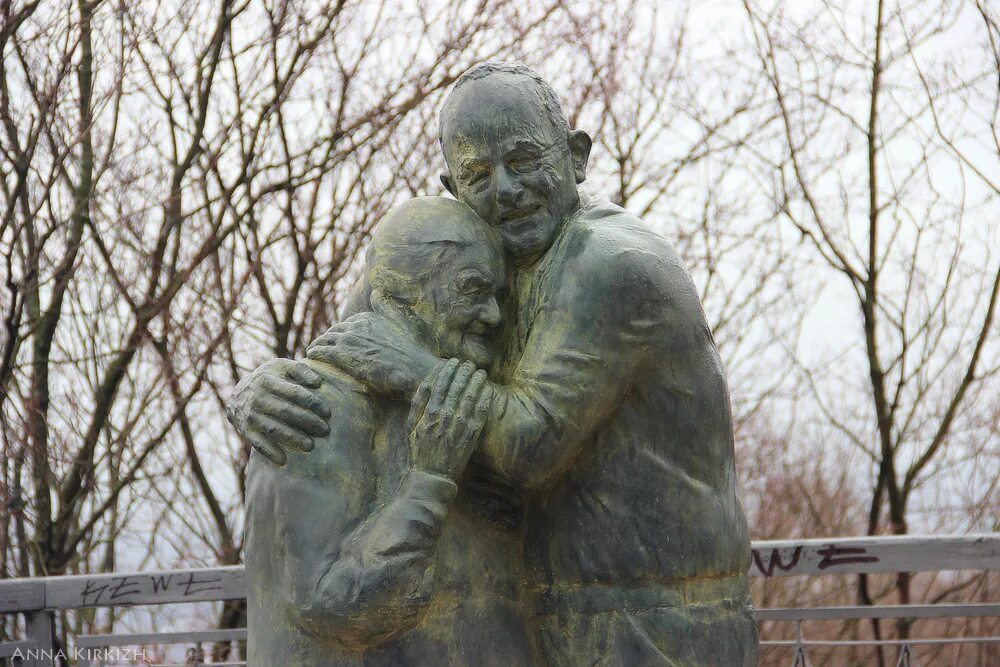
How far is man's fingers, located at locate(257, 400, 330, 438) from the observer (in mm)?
2457

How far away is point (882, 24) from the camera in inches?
286

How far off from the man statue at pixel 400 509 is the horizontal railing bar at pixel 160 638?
8.07 feet

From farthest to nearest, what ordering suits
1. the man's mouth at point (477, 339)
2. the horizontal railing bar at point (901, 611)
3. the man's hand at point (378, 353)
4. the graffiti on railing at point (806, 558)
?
1. the graffiti on railing at point (806, 558)
2. the horizontal railing bar at point (901, 611)
3. the man's mouth at point (477, 339)
4. the man's hand at point (378, 353)

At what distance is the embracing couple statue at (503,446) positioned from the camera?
7.99 feet

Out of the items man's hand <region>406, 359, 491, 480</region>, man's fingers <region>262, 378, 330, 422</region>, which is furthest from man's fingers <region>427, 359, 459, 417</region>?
man's fingers <region>262, 378, 330, 422</region>

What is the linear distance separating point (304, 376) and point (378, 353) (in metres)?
0.17

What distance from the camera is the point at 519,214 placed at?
2.66m

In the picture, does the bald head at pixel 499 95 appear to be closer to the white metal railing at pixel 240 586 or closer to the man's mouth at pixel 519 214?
the man's mouth at pixel 519 214

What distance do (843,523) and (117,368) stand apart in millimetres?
4820

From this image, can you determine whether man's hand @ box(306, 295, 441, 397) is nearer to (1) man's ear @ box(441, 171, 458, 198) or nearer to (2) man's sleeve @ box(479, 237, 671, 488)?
(2) man's sleeve @ box(479, 237, 671, 488)

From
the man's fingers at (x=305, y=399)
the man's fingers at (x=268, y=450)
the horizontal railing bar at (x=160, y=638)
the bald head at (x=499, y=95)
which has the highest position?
the bald head at (x=499, y=95)

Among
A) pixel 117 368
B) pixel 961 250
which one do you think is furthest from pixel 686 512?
pixel 961 250

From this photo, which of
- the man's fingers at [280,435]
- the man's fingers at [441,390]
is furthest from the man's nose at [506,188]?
the man's fingers at [280,435]

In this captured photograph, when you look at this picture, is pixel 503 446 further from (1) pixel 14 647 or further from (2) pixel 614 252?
(1) pixel 14 647
